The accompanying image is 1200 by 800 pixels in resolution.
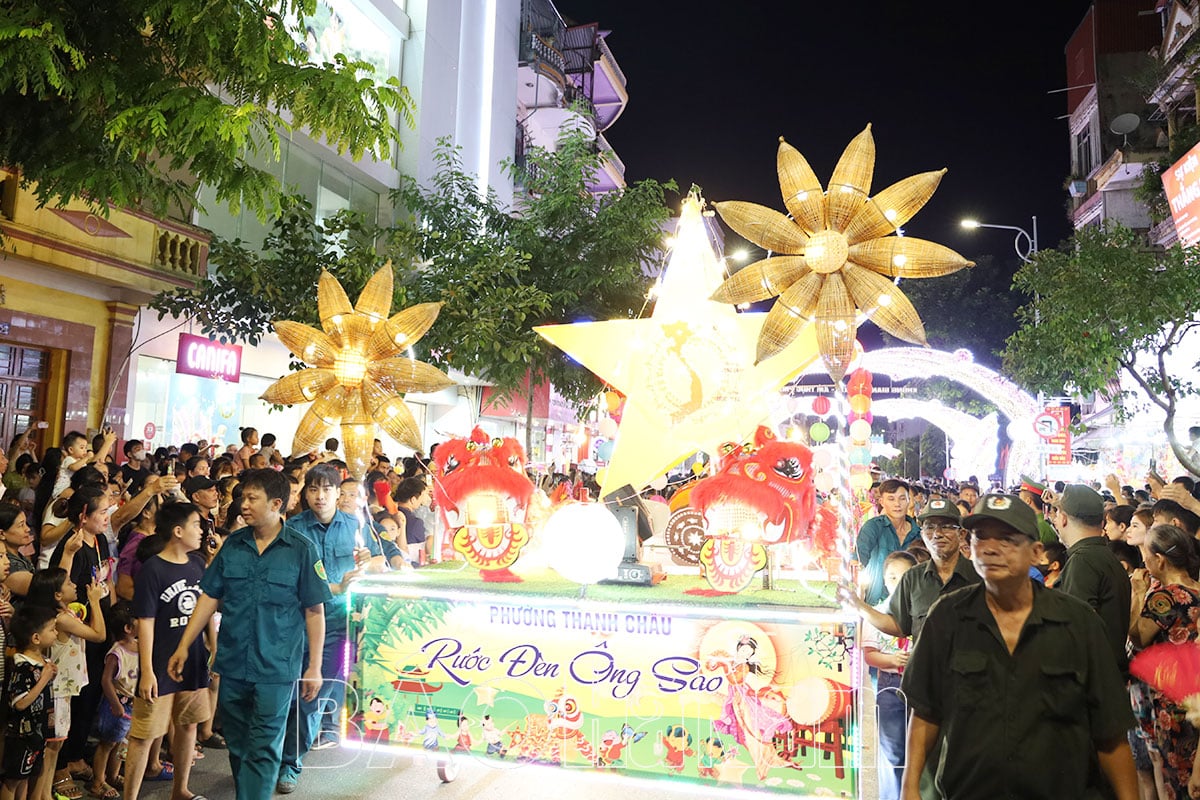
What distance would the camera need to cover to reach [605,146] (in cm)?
3269

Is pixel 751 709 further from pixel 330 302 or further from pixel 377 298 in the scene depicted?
pixel 330 302

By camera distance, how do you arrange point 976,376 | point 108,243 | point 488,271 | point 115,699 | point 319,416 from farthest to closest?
point 976,376 < point 488,271 < point 108,243 < point 319,416 < point 115,699

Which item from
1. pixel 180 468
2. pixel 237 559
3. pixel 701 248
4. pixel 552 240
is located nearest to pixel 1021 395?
pixel 552 240

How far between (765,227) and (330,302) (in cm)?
297


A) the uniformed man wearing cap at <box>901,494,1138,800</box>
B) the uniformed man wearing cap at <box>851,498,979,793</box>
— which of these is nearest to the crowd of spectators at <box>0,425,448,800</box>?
the uniformed man wearing cap at <box>851,498,979,793</box>

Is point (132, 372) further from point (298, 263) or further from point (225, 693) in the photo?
point (225, 693)

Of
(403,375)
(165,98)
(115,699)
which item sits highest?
(165,98)

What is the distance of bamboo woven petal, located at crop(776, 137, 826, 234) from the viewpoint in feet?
16.1

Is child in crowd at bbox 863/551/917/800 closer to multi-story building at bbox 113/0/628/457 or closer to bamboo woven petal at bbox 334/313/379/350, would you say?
bamboo woven petal at bbox 334/313/379/350

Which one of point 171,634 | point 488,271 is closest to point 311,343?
point 171,634

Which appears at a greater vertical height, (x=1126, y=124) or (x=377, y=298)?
(x=1126, y=124)

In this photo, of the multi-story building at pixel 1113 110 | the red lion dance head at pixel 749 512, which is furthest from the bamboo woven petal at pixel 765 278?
the multi-story building at pixel 1113 110

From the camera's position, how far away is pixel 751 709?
459 cm

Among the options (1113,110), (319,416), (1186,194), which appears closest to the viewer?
(319,416)
